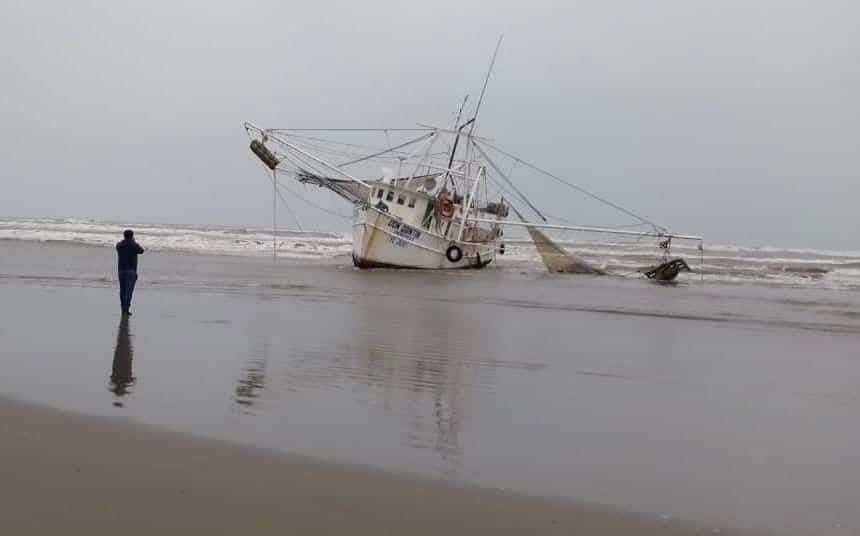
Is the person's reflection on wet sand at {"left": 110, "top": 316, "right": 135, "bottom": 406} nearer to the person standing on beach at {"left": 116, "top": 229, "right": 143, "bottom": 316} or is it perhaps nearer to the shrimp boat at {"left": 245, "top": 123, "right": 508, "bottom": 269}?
the person standing on beach at {"left": 116, "top": 229, "right": 143, "bottom": 316}

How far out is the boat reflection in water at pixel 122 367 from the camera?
6.84 metres

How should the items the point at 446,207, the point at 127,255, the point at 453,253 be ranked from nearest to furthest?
the point at 127,255
the point at 446,207
the point at 453,253

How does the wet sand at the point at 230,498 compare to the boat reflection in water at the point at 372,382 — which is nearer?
the wet sand at the point at 230,498

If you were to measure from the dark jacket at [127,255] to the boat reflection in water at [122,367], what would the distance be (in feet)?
6.93

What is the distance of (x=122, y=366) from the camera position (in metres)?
7.98

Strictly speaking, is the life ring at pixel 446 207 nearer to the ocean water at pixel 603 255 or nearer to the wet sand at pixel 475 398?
the ocean water at pixel 603 255

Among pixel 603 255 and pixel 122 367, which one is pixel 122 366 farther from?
pixel 603 255

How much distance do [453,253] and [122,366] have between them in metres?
25.3

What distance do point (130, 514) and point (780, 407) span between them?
20.6ft

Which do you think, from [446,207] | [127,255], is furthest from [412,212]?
[127,255]

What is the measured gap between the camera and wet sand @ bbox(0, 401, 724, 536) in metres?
3.89

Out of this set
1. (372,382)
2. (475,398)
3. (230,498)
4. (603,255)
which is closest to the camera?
(230,498)

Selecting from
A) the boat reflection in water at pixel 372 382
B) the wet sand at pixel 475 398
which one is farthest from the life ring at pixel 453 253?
the boat reflection in water at pixel 372 382

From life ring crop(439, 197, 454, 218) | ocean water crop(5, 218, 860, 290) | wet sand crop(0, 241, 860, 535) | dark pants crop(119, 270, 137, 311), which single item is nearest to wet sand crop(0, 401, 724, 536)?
wet sand crop(0, 241, 860, 535)
